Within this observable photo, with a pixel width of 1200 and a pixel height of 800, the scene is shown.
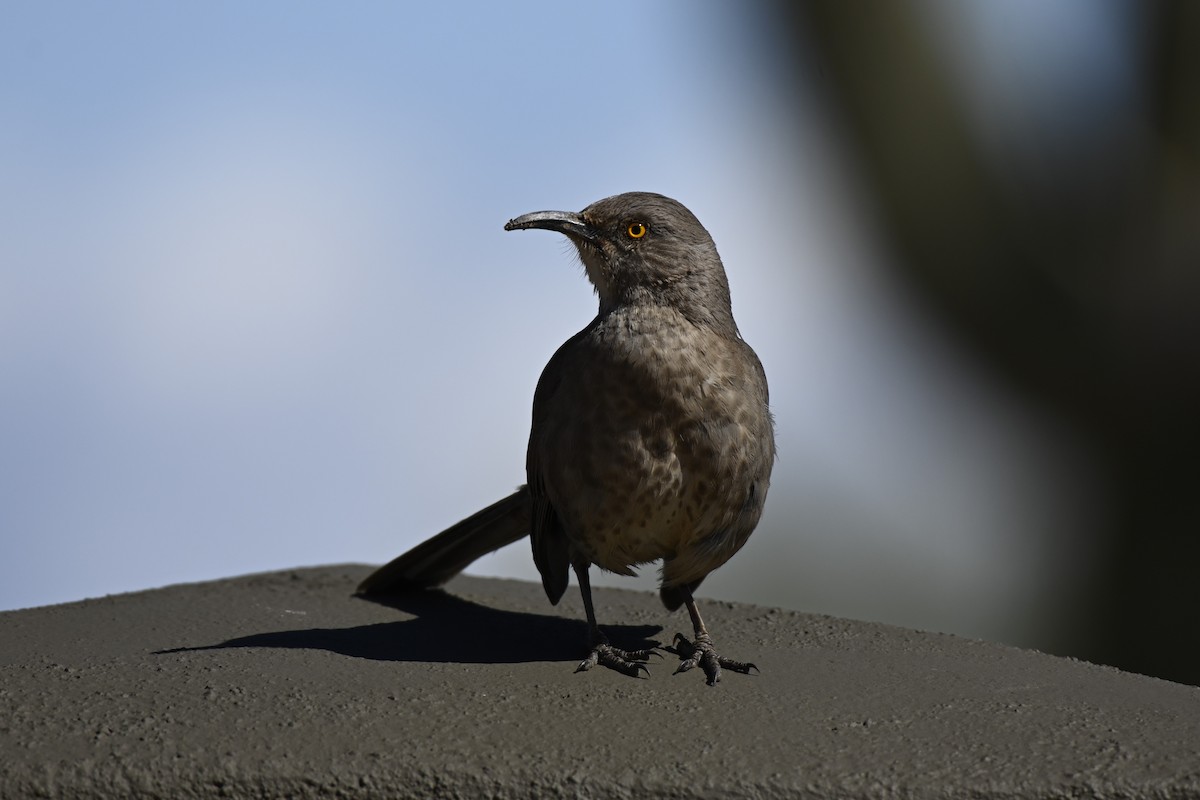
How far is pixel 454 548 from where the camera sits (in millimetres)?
6188

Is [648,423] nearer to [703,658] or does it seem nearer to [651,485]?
[651,485]

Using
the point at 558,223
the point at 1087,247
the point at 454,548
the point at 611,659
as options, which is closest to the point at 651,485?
the point at 611,659

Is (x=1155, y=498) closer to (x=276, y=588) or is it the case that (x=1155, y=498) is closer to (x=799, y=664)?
(x=799, y=664)

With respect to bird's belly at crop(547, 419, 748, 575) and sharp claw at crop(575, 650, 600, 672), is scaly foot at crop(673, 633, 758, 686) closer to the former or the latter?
sharp claw at crop(575, 650, 600, 672)

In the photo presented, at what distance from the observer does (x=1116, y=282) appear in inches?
378

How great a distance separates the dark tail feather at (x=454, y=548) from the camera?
6.02m

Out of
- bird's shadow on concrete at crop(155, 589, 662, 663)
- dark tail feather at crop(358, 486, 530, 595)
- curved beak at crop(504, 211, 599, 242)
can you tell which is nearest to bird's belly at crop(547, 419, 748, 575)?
bird's shadow on concrete at crop(155, 589, 662, 663)

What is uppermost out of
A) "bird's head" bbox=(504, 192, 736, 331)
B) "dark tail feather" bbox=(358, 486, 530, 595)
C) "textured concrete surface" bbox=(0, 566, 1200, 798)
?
"bird's head" bbox=(504, 192, 736, 331)

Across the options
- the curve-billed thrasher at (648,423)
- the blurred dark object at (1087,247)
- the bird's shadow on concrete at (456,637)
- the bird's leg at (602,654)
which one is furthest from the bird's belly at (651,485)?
the blurred dark object at (1087,247)

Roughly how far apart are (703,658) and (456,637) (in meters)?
1.12

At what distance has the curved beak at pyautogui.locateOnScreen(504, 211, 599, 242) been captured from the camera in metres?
5.25

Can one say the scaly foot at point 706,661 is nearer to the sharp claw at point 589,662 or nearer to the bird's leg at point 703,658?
the bird's leg at point 703,658

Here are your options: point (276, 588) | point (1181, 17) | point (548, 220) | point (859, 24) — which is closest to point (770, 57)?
point (859, 24)

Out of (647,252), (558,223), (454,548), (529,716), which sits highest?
(558,223)
